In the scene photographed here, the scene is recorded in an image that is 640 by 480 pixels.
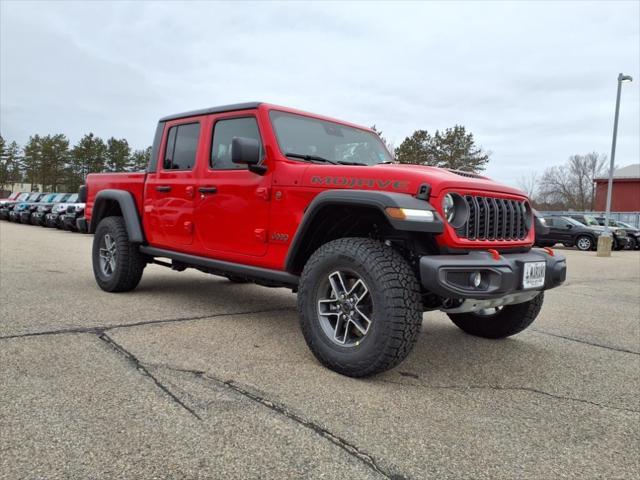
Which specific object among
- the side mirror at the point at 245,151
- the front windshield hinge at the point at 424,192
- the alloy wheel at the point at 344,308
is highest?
the side mirror at the point at 245,151

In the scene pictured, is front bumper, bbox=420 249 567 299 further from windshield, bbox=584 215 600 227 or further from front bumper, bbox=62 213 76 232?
windshield, bbox=584 215 600 227

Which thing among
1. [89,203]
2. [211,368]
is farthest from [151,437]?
[89,203]

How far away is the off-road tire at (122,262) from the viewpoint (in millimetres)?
Result: 5477

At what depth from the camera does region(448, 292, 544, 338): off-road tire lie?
4.07 meters

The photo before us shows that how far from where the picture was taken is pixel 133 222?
5.41 meters

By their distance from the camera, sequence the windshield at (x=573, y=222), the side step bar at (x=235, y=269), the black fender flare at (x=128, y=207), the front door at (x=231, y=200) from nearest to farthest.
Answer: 1. the side step bar at (x=235, y=269)
2. the front door at (x=231, y=200)
3. the black fender flare at (x=128, y=207)
4. the windshield at (x=573, y=222)

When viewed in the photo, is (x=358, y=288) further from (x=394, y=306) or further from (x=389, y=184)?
(x=389, y=184)

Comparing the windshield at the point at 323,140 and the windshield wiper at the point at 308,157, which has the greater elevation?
the windshield at the point at 323,140

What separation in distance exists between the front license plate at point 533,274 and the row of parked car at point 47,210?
1633 centimetres

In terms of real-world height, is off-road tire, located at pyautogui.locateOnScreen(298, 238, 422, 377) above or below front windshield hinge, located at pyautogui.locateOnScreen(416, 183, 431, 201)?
below

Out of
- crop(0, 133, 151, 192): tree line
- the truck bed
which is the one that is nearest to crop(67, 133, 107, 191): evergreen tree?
crop(0, 133, 151, 192): tree line

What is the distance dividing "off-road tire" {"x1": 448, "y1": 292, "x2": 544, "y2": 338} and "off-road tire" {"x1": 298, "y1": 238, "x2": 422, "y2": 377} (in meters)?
1.41

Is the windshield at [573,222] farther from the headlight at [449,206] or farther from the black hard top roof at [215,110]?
the headlight at [449,206]

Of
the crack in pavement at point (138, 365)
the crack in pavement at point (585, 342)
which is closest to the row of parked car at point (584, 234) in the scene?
the crack in pavement at point (585, 342)
